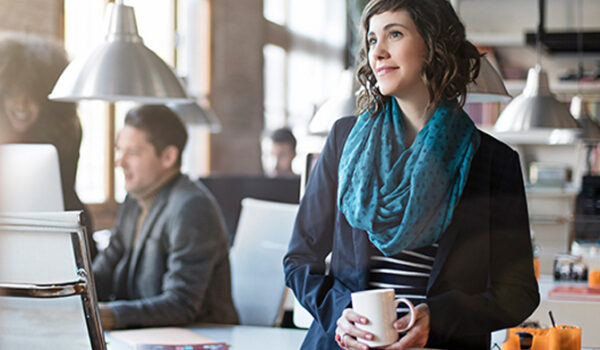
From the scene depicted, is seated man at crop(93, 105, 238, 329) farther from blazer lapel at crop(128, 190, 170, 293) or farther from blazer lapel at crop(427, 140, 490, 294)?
blazer lapel at crop(427, 140, 490, 294)

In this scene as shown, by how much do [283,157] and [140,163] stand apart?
9.45 ft

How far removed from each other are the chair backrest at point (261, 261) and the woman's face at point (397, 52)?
127 centimetres

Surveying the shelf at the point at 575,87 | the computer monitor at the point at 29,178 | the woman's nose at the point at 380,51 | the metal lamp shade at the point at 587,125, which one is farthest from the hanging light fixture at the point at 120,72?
the shelf at the point at 575,87

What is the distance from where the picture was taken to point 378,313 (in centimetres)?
115

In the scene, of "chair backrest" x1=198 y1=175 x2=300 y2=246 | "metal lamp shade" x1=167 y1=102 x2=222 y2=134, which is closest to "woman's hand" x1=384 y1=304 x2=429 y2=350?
"metal lamp shade" x1=167 y1=102 x2=222 y2=134

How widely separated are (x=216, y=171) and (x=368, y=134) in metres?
5.15

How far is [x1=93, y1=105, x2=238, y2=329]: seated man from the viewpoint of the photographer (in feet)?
6.95

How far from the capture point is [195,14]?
6.30 metres

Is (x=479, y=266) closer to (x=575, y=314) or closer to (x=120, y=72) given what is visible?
(x=575, y=314)

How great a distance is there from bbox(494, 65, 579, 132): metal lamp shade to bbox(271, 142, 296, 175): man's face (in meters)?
2.40

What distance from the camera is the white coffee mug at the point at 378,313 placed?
1142 mm

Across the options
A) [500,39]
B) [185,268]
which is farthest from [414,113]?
[500,39]

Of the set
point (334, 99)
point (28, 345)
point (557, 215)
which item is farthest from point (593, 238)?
point (28, 345)

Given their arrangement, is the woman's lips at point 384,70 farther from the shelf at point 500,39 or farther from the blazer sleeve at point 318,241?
the shelf at point 500,39
